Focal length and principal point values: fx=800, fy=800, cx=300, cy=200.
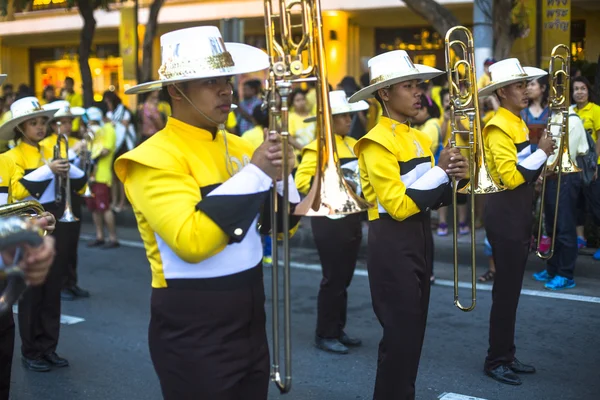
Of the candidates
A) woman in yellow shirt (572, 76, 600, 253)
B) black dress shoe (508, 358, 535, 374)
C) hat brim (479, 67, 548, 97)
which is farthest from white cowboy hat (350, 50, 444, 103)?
woman in yellow shirt (572, 76, 600, 253)

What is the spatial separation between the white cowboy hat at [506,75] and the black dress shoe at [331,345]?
215 centimetres

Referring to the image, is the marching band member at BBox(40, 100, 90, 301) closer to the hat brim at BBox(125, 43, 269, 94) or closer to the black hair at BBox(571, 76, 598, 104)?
the hat brim at BBox(125, 43, 269, 94)

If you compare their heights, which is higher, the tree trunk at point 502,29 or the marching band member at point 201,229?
the tree trunk at point 502,29

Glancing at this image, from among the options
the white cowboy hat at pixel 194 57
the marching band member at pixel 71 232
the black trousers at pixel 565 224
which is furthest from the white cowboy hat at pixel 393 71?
the marching band member at pixel 71 232

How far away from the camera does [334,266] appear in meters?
6.27

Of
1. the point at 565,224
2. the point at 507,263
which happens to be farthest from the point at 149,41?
the point at 507,263

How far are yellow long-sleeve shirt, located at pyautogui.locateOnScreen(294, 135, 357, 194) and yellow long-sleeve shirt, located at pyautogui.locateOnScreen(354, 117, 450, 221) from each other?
1724 millimetres

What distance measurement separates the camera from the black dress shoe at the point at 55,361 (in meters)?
5.96

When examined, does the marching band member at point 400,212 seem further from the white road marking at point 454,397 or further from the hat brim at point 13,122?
the hat brim at point 13,122

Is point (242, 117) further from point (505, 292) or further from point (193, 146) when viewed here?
point (193, 146)

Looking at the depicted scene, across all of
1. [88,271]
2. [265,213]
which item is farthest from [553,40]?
[265,213]

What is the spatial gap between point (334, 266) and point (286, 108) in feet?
12.0

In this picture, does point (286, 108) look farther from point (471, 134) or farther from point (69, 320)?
point (69, 320)

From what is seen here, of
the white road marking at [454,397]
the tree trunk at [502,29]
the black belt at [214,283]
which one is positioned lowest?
the white road marking at [454,397]
